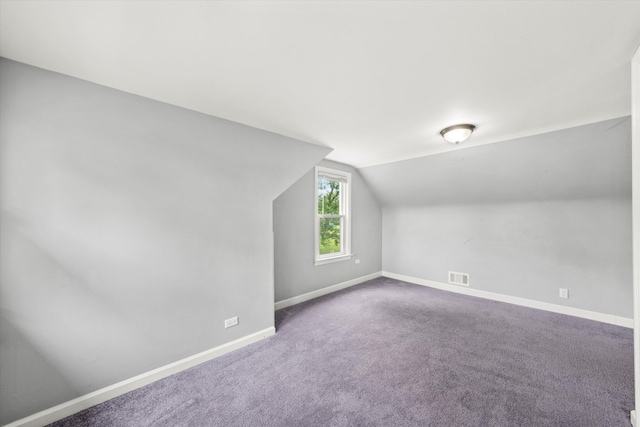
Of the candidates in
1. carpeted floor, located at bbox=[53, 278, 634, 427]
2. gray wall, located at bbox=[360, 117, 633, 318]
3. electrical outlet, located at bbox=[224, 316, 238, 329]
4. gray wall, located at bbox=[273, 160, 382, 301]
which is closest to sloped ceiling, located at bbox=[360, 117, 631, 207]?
gray wall, located at bbox=[360, 117, 633, 318]

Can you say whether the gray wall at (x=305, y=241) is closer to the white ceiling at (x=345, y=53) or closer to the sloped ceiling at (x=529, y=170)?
the sloped ceiling at (x=529, y=170)

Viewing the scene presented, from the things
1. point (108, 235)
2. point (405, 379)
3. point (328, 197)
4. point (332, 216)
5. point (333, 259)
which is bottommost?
point (405, 379)

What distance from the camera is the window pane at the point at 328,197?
4.19 metres

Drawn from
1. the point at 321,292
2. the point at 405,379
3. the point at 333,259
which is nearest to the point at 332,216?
the point at 333,259

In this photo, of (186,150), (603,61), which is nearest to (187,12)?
(186,150)

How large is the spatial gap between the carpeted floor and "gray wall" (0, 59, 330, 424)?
13.2 inches

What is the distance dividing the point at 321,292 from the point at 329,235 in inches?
38.5

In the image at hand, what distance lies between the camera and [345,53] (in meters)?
1.44

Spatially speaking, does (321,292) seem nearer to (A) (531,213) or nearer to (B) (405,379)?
(B) (405,379)

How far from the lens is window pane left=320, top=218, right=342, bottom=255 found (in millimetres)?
4226

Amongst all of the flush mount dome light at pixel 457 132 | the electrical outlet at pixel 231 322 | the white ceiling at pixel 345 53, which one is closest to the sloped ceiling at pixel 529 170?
the white ceiling at pixel 345 53

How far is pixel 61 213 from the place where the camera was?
64.6 inches

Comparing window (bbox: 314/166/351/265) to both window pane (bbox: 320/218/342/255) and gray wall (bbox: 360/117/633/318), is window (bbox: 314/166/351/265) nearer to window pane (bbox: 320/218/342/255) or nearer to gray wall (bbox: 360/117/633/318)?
window pane (bbox: 320/218/342/255)

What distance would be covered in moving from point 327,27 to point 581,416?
114 inches
